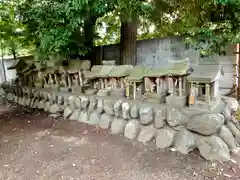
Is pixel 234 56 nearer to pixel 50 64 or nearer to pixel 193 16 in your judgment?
pixel 193 16

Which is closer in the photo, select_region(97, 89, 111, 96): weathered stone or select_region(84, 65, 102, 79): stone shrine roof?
select_region(97, 89, 111, 96): weathered stone

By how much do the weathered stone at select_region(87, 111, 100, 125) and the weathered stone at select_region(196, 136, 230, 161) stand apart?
5.42 ft

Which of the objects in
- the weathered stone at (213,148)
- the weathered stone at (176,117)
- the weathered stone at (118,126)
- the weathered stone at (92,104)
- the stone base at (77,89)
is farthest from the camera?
the stone base at (77,89)

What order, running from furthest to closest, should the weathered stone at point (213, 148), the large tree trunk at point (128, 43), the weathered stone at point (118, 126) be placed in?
1. the large tree trunk at point (128, 43)
2. the weathered stone at point (118, 126)
3. the weathered stone at point (213, 148)

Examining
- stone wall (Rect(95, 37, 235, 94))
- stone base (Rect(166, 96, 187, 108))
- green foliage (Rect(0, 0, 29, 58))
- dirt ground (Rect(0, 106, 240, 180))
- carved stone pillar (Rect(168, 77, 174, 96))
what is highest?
green foliage (Rect(0, 0, 29, 58))

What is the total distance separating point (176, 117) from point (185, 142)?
31cm

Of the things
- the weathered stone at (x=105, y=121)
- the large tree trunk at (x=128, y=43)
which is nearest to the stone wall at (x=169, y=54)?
the large tree trunk at (x=128, y=43)

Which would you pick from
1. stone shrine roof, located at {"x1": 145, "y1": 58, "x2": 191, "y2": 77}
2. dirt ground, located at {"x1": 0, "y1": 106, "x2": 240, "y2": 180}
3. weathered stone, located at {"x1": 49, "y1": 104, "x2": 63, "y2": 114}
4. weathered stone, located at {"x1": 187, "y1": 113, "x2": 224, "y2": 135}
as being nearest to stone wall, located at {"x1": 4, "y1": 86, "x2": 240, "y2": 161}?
weathered stone, located at {"x1": 187, "y1": 113, "x2": 224, "y2": 135}

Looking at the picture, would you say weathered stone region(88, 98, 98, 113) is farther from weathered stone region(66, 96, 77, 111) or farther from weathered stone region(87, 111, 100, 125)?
weathered stone region(66, 96, 77, 111)

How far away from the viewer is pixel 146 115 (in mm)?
2723

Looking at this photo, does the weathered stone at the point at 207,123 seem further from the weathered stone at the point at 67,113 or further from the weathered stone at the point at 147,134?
the weathered stone at the point at 67,113

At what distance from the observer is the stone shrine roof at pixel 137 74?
113 inches

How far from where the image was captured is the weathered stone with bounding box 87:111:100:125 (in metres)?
3.38

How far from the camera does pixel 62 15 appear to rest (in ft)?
9.78
